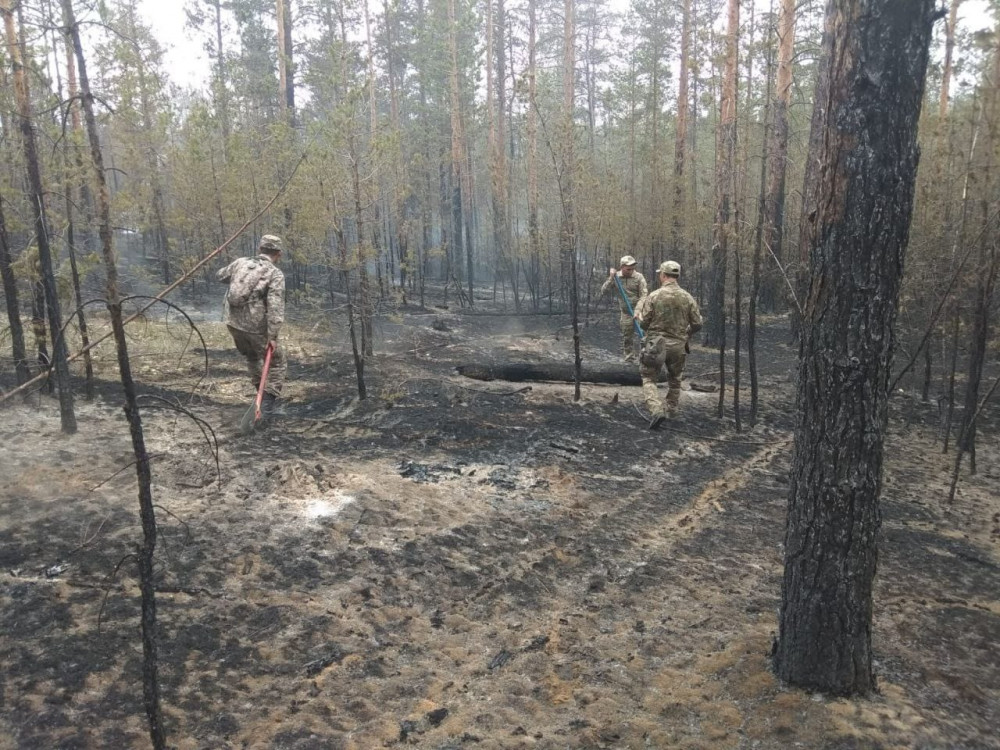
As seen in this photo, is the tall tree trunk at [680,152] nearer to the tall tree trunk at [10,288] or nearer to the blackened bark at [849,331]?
the tall tree trunk at [10,288]

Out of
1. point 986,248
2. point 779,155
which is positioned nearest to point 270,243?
point 986,248

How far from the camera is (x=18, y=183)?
9.16m

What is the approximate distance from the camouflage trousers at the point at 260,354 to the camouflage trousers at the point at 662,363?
466 cm

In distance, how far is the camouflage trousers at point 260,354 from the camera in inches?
288

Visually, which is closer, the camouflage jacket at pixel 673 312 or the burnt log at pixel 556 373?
the camouflage jacket at pixel 673 312

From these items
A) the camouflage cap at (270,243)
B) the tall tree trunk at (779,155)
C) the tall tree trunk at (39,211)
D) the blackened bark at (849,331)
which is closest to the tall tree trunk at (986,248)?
the blackened bark at (849,331)

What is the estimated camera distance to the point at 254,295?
23.4 ft

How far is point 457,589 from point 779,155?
1393 centimetres

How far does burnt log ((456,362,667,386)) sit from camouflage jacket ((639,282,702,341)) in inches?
59.4

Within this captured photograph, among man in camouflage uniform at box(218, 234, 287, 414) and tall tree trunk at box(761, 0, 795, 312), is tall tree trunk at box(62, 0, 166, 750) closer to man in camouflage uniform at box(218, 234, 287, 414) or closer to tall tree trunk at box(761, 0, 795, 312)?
man in camouflage uniform at box(218, 234, 287, 414)

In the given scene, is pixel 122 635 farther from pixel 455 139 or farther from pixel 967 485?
pixel 455 139

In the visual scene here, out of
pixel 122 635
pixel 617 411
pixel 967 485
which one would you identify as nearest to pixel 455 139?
pixel 617 411

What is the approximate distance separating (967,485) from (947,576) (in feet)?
7.93

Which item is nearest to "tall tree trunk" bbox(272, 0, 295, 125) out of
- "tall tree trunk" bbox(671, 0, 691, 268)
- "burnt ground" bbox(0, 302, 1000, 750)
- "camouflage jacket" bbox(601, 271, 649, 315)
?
"tall tree trunk" bbox(671, 0, 691, 268)
